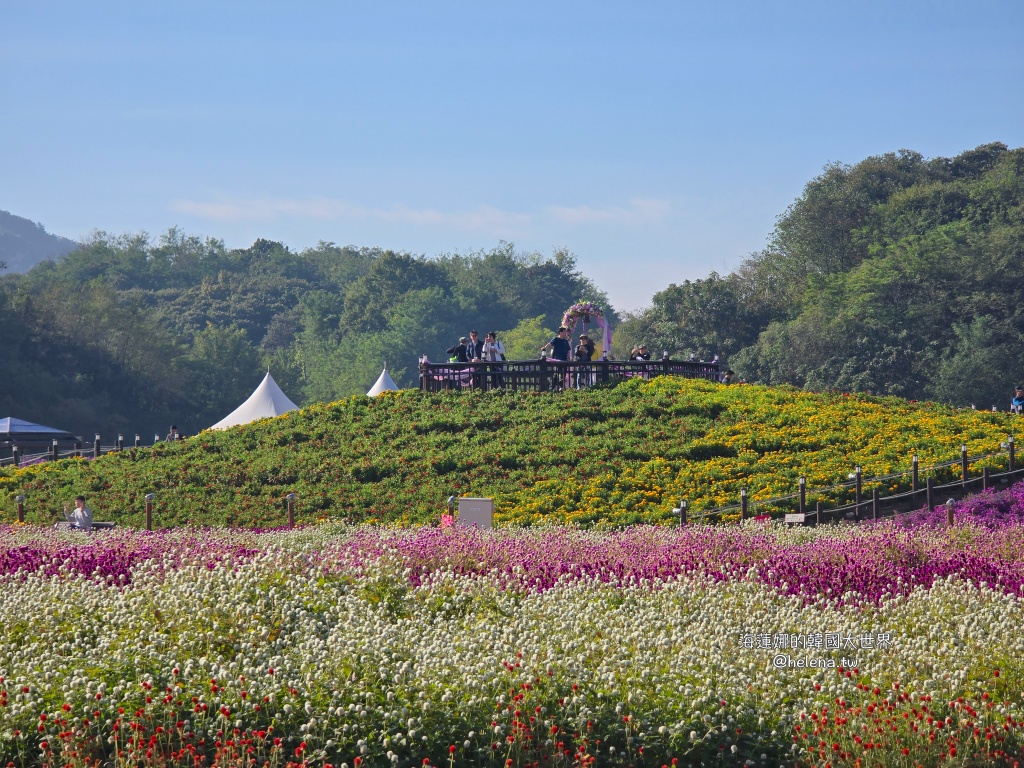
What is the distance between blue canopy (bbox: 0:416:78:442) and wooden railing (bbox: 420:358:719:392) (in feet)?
50.5

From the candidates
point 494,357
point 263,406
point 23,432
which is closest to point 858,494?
point 494,357

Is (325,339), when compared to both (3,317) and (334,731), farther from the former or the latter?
(334,731)

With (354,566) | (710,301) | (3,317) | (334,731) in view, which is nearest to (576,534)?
(354,566)

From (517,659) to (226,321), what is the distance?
9389 centimetres

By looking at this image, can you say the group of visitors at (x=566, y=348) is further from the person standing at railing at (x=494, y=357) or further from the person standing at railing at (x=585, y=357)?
the person standing at railing at (x=494, y=357)

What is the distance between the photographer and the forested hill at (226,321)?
6219cm

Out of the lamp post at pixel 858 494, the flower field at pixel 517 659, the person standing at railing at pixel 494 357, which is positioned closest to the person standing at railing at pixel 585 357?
the person standing at railing at pixel 494 357

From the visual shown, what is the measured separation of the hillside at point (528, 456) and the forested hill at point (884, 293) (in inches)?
1031

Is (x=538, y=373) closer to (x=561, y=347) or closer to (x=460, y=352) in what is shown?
(x=561, y=347)

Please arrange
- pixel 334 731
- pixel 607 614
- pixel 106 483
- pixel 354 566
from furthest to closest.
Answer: pixel 106 483 < pixel 354 566 < pixel 607 614 < pixel 334 731

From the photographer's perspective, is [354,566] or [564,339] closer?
[354,566]

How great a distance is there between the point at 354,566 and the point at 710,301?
51.4m

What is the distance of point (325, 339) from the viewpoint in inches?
3632

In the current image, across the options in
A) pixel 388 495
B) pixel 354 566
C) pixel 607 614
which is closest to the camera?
pixel 607 614
